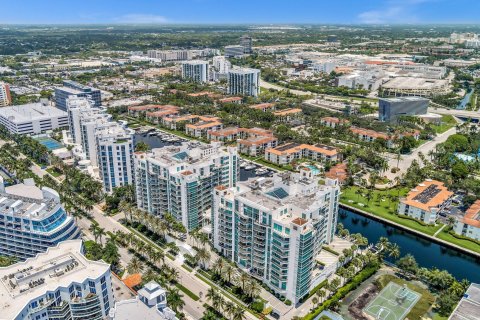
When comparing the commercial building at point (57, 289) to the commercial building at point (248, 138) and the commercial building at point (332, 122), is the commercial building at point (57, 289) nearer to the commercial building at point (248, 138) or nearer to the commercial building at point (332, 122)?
the commercial building at point (248, 138)

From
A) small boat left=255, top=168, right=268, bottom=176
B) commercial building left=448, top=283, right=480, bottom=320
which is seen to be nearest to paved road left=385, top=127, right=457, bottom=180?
small boat left=255, top=168, right=268, bottom=176

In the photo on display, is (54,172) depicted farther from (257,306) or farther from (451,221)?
(451,221)

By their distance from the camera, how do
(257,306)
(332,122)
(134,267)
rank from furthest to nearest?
1. (332,122)
2. (134,267)
3. (257,306)

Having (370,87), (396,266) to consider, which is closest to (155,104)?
(370,87)

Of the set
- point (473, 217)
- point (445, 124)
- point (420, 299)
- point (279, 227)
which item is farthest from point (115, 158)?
point (445, 124)

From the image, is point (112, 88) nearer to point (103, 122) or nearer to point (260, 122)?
point (260, 122)

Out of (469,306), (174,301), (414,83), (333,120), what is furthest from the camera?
(414,83)
